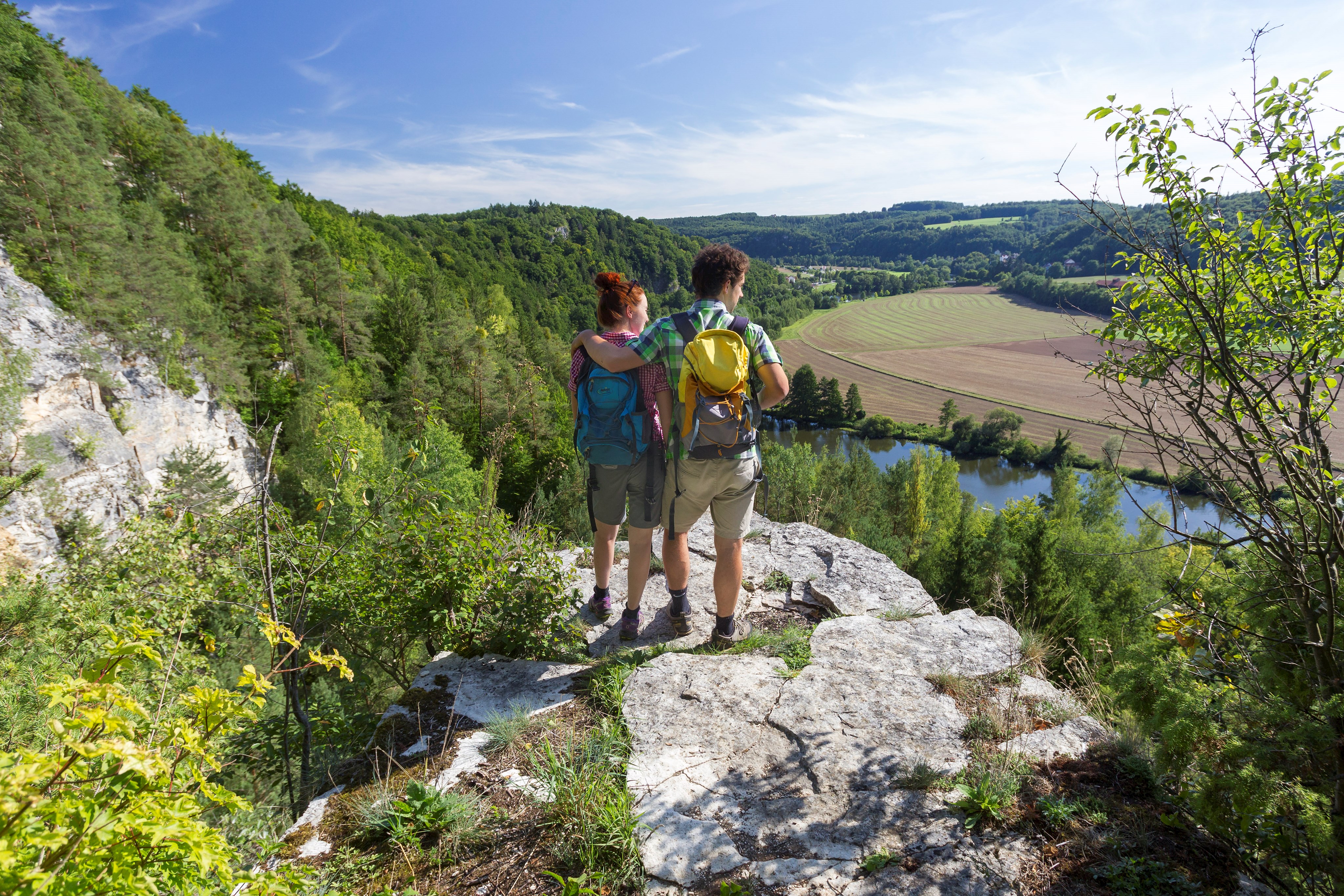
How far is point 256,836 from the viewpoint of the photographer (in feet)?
7.05

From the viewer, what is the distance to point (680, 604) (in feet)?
12.9

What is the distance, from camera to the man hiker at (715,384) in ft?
9.99

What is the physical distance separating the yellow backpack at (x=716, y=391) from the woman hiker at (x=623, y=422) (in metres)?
0.27

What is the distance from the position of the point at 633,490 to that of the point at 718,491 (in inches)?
21.6

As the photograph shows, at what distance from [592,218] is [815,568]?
140m

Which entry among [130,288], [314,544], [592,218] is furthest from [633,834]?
[592,218]

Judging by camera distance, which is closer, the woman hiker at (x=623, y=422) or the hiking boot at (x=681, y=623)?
the woman hiker at (x=623, y=422)

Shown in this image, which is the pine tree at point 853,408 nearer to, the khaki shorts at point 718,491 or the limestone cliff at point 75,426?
the limestone cliff at point 75,426

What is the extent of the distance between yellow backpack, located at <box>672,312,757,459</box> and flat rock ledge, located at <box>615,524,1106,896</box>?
1.39 m

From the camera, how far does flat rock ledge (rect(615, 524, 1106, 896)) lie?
2.13 meters

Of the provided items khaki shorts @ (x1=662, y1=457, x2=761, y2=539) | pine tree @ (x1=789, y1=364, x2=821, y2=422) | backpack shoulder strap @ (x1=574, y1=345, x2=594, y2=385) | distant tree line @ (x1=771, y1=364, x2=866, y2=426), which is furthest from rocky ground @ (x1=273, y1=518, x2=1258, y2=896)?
pine tree @ (x1=789, y1=364, x2=821, y2=422)

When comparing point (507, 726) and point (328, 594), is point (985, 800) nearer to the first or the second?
point (507, 726)

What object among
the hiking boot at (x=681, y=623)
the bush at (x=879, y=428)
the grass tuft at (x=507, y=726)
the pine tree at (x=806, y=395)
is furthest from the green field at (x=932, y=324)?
the grass tuft at (x=507, y=726)

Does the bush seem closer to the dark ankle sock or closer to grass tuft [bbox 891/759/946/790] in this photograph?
the dark ankle sock
